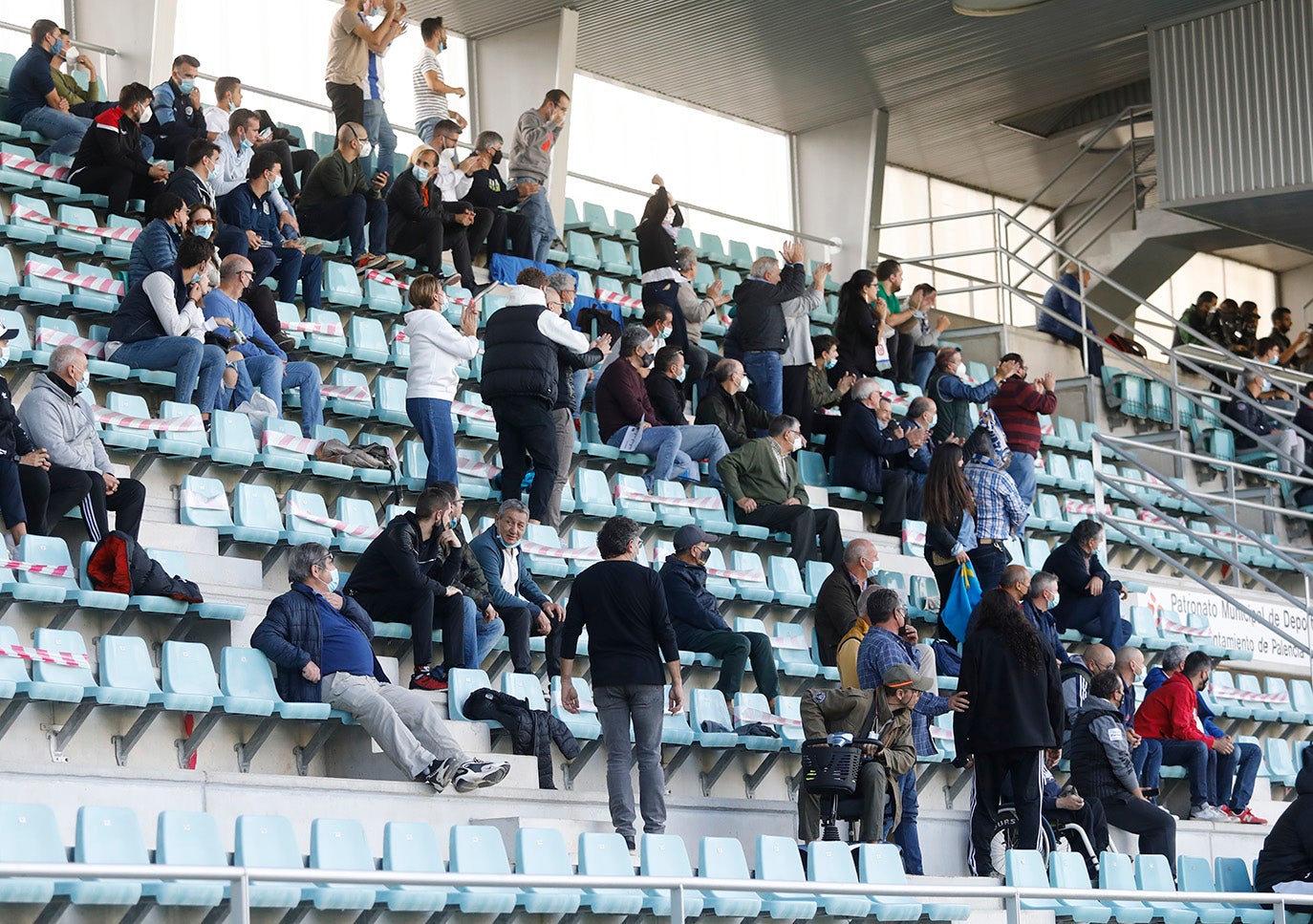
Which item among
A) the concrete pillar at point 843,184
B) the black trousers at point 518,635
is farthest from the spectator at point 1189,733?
the concrete pillar at point 843,184

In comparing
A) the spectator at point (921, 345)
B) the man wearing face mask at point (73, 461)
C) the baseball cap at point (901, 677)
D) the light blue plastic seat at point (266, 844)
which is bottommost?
the light blue plastic seat at point (266, 844)

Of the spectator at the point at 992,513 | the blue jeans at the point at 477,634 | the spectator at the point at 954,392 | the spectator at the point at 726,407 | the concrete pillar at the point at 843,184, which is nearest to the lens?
the blue jeans at the point at 477,634

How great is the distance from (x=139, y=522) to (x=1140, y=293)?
1178 centimetres

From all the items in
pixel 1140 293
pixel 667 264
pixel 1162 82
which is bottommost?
pixel 667 264

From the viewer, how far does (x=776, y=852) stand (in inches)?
249

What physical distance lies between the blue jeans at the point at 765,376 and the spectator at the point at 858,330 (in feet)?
2.40

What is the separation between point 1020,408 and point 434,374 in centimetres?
433

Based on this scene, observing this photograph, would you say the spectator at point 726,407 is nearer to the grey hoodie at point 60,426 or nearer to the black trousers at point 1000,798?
the black trousers at point 1000,798

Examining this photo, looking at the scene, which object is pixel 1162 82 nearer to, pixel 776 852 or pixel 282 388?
pixel 282 388

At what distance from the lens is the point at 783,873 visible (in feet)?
20.6

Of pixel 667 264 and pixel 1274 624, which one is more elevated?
pixel 667 264

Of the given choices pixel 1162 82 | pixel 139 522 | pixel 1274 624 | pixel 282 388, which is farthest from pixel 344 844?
pixel 1162 82

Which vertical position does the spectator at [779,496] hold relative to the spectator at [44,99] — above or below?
below

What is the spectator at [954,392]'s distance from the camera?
1207cm
